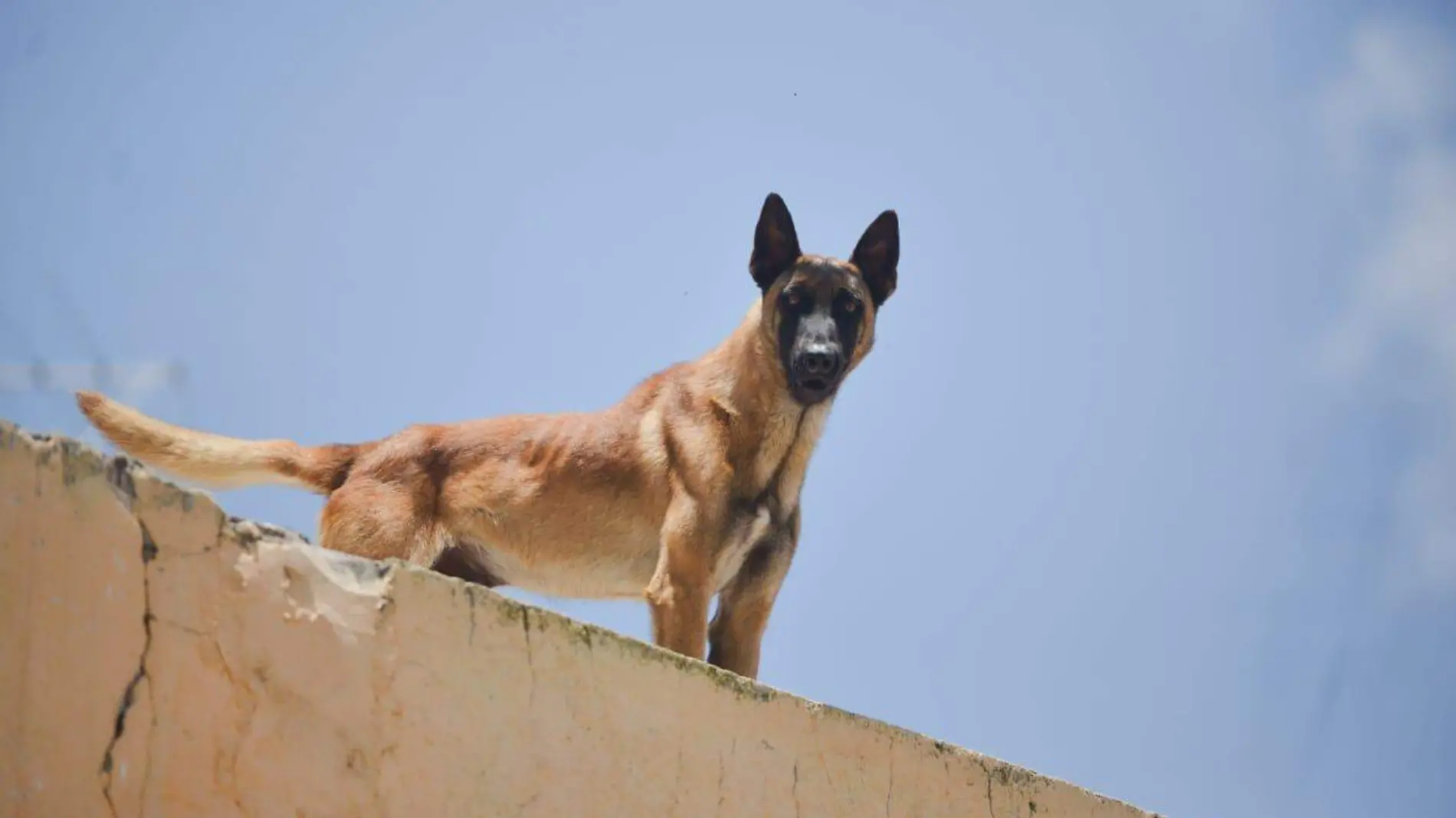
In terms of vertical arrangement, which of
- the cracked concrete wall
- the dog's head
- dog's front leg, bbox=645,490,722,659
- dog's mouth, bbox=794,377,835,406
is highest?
the dog's head

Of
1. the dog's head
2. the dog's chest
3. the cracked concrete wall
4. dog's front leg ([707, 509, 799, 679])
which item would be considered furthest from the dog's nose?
the cracked concrete wall

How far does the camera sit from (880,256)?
331 inches

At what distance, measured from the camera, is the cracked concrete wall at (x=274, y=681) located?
3148mm

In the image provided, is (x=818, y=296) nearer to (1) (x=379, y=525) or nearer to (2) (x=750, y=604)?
(2) (x=750, y=604)

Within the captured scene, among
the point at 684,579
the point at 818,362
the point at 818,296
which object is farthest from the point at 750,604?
the point at 818,296

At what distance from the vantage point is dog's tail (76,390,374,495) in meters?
7.11

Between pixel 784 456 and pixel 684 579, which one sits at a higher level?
pixel 784 456

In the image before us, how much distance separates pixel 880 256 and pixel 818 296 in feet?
2.17

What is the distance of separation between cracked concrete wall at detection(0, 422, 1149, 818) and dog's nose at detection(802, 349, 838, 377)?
3725 mm

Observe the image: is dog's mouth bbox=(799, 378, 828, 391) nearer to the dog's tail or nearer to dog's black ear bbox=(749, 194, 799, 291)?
dog's black ear bbox=(749, 194, 799, 291)

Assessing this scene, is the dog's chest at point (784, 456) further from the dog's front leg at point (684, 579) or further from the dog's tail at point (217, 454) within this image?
the dog's tail at point (217, 454)

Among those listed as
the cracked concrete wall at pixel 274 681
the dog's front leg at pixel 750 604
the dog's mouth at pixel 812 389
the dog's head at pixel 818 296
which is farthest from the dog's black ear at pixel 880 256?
the cracked concrete wall at pixel 274 681

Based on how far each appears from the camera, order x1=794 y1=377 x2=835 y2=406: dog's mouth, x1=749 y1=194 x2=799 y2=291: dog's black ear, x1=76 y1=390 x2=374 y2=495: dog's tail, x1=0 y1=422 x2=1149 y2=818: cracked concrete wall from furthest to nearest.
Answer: x1=749 y1=194 x2=799 y2=291: dog's black ear
x1=794 y1=377 x2=835 y2=406: dog's mouth
x1=76 y1=390 x2=374 y2=495: dog's tail
x1=0 y1=422 x2=1149 y2=818: cracked concrete wall

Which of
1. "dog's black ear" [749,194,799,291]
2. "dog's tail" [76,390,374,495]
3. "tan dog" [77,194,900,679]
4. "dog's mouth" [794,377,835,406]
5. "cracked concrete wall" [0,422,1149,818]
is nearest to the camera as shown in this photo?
"cracked concrete wall" [0,422,1149,818]
